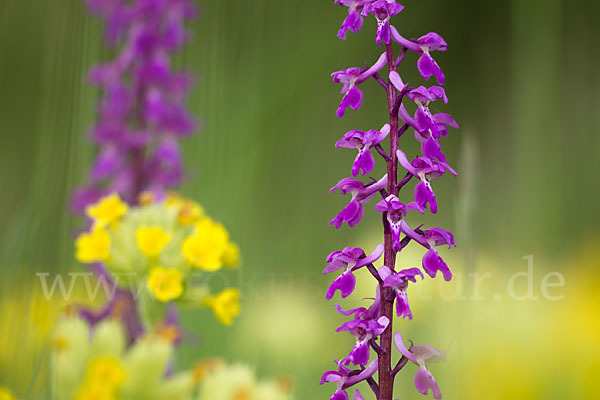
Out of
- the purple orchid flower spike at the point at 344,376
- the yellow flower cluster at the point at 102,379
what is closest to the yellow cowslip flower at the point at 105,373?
the yellow flower cluster at the point at 102,379

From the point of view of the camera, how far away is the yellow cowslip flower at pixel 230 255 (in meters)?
0.53

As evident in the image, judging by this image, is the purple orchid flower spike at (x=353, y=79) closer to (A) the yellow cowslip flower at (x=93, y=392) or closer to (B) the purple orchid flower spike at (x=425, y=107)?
(B) the purple orchid flower spike at (x=425, y=107)

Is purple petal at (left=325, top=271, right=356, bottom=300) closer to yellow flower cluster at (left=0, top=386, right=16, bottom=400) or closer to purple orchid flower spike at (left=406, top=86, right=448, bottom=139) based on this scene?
purple orchid flower spike at (left=406, top=86, right=448, bottom=139)

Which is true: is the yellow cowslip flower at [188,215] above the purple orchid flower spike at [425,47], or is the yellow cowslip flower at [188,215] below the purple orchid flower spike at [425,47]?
below

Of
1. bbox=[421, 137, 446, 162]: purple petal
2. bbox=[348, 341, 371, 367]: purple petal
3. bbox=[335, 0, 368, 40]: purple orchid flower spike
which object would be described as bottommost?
bbox=[348, 341, 371, 367]: purple petal

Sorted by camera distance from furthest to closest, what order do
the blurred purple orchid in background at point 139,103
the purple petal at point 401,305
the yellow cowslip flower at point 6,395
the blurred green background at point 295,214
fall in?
1. the blurred purple orchid in background at point 139,103
2. the blurred green background at point 295,214
3. the yellow cowslip flower at point 6,395
4. the purple petal at point 401,305

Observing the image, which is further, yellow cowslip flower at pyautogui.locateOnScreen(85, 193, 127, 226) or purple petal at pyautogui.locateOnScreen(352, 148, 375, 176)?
yellow cowslip flower at pyautogui.locateOnScreen(85, 193, 127, 226)

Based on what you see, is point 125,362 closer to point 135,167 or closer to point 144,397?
point 144,397

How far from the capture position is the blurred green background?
505 millimetres

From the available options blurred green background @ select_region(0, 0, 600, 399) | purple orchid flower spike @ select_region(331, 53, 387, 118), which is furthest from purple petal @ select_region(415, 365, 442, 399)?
blurred green background @ select_region(0, 0, 600, 399)

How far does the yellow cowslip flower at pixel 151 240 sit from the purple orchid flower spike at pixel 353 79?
29 centimetres

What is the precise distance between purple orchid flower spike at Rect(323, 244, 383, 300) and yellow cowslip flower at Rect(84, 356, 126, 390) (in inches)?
8.4

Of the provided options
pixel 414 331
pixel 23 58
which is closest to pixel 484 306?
pixel 414 331

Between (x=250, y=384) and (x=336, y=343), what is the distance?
212 millimetres
